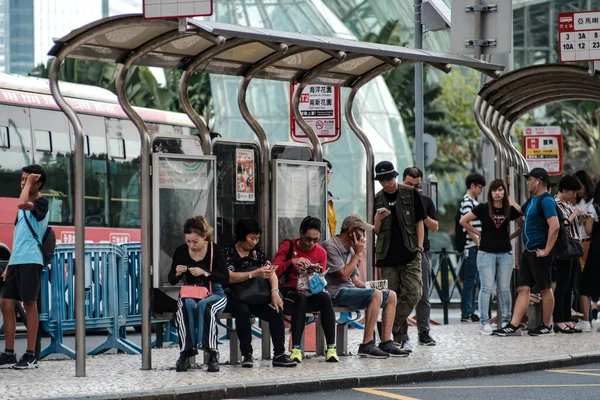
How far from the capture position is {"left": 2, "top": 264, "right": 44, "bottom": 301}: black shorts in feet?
38.4

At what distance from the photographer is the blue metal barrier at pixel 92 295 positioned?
41.3 feet

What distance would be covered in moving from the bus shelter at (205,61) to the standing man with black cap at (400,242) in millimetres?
164

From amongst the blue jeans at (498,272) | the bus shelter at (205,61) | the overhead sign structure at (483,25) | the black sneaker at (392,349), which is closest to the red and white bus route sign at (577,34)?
the overhead sign structure at (483,25)

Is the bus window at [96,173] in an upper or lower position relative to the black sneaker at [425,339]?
upper

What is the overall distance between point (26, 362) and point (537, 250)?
6.40 metres

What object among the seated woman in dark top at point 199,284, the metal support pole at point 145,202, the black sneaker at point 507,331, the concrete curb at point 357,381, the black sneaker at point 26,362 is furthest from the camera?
the black sneaker at point 507,331

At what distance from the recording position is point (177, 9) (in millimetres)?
10297

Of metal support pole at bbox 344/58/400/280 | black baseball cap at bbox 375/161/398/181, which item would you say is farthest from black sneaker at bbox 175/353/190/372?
black baseball cap at bbox 375/161/398/181

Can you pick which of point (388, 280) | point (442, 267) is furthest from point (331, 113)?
point (442, 267)

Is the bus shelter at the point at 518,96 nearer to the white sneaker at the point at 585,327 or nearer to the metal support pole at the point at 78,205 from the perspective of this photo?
the white sneaker at the point at 585,327

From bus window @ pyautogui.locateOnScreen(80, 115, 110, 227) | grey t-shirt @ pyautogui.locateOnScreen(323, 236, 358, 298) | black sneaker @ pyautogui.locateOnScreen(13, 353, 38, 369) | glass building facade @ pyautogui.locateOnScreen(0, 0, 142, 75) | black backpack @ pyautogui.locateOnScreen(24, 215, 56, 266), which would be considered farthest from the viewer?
glass building facade @ pyautogui.locateOnScreen(0, 0, 142, 75)

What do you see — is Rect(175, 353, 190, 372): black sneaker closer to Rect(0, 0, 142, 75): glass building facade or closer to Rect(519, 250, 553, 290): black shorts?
Rect(519, 250, 553, 290): black shorts

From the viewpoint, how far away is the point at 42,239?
39.1 ft

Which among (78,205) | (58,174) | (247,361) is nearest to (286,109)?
(58,174)
